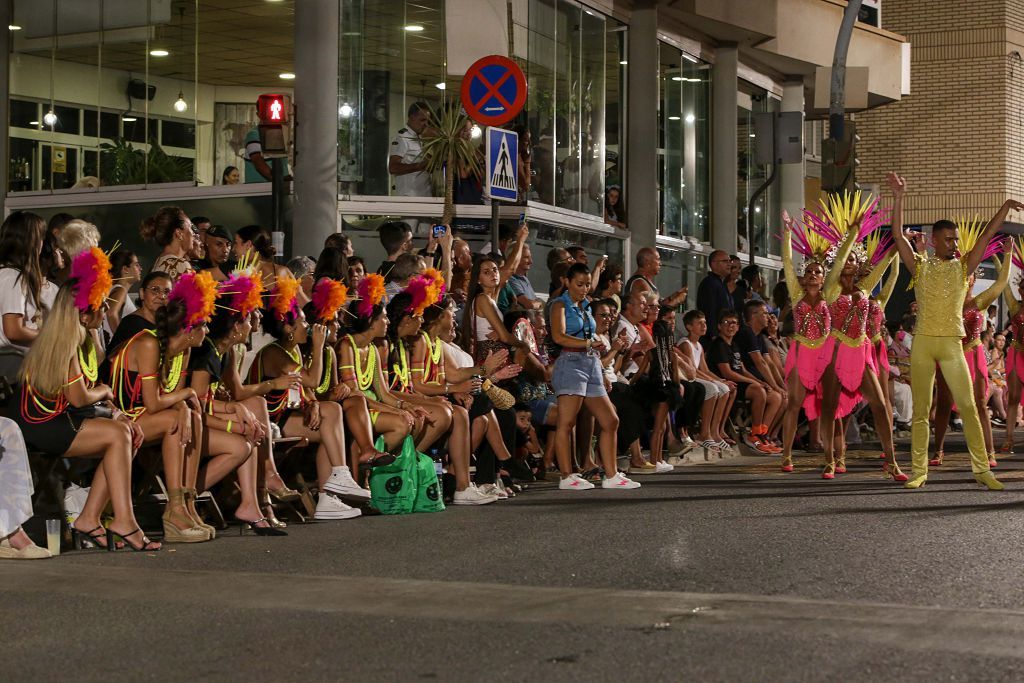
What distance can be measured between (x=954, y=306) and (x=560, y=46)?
37.7 ft

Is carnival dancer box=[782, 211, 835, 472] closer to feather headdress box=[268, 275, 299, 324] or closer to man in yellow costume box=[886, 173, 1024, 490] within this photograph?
man in yellow costume box=[886, 173, 1024, 490]

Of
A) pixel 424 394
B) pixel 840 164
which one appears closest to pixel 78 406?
pixel 424 394

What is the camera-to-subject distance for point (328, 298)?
37.4 ft

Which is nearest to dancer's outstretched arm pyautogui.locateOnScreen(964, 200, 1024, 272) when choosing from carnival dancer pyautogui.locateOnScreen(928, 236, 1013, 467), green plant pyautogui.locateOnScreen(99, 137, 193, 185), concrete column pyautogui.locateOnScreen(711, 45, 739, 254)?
carnival dancer pyautogui.locateOnScreen(928, 236, 1013, 467)

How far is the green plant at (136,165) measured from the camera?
2123 cm

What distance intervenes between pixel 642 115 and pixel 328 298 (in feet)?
49.6

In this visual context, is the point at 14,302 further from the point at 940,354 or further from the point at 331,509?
the point at 940,354

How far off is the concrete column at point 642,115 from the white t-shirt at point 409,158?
619 cm

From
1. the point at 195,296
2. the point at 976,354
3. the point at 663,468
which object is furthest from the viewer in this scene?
the point at 976,354

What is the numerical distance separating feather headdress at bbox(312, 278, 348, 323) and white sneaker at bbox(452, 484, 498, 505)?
178 centimetres

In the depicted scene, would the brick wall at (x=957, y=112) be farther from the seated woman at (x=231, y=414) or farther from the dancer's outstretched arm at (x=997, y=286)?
the seated woman at (x=231, y=414)

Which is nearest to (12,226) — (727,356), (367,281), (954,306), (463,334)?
(367,281)

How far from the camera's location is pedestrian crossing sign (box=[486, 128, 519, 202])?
575 inches

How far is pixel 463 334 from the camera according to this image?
1384 centimetres
